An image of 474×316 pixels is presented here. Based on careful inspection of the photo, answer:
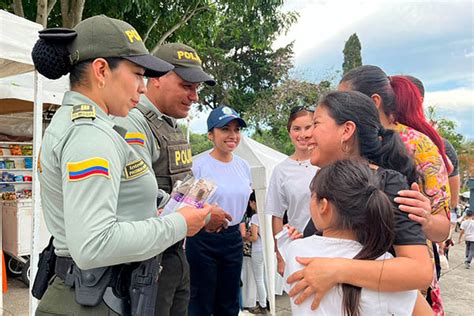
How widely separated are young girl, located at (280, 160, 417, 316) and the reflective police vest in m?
0.86

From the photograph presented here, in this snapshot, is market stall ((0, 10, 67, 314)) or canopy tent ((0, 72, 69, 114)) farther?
canopy tent ((0, 72, 69, 114))

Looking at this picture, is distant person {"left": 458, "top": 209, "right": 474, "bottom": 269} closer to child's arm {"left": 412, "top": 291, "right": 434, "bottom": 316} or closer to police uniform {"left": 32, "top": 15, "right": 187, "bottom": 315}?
child's arm {"left": 412, "top": 291, "right": 434, "bottom": 316}

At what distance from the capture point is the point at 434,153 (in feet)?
5.35

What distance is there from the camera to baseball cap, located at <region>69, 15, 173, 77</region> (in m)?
1.28

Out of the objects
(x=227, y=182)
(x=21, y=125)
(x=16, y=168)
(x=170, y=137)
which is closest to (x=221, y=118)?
(x=227, y=182)

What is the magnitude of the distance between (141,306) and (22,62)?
242 centimetres

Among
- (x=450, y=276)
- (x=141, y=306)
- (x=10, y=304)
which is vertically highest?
(x=141, y=306)

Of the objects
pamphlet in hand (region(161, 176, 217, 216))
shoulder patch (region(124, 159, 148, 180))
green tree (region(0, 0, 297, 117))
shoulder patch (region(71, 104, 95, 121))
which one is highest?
green tree (region(0, 0, 297, 117))

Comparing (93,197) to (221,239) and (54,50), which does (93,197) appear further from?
(221,239)

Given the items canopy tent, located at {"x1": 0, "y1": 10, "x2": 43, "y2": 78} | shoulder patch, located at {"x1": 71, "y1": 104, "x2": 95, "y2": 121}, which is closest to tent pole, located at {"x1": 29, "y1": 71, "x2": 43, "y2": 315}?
canopy tent, located at {"x1": 0, "y1": 10, "x2": 43, "y2": 78}

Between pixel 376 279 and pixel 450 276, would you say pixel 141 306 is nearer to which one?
pixel 376 279

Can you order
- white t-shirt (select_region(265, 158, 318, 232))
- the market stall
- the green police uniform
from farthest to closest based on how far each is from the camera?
the market stall
white t-shirt (select_region(265, 158, 318, 232))
the green police uniform

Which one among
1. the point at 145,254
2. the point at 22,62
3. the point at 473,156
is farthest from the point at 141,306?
the point at 473,156

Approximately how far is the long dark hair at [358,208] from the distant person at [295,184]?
1449 millimetres
